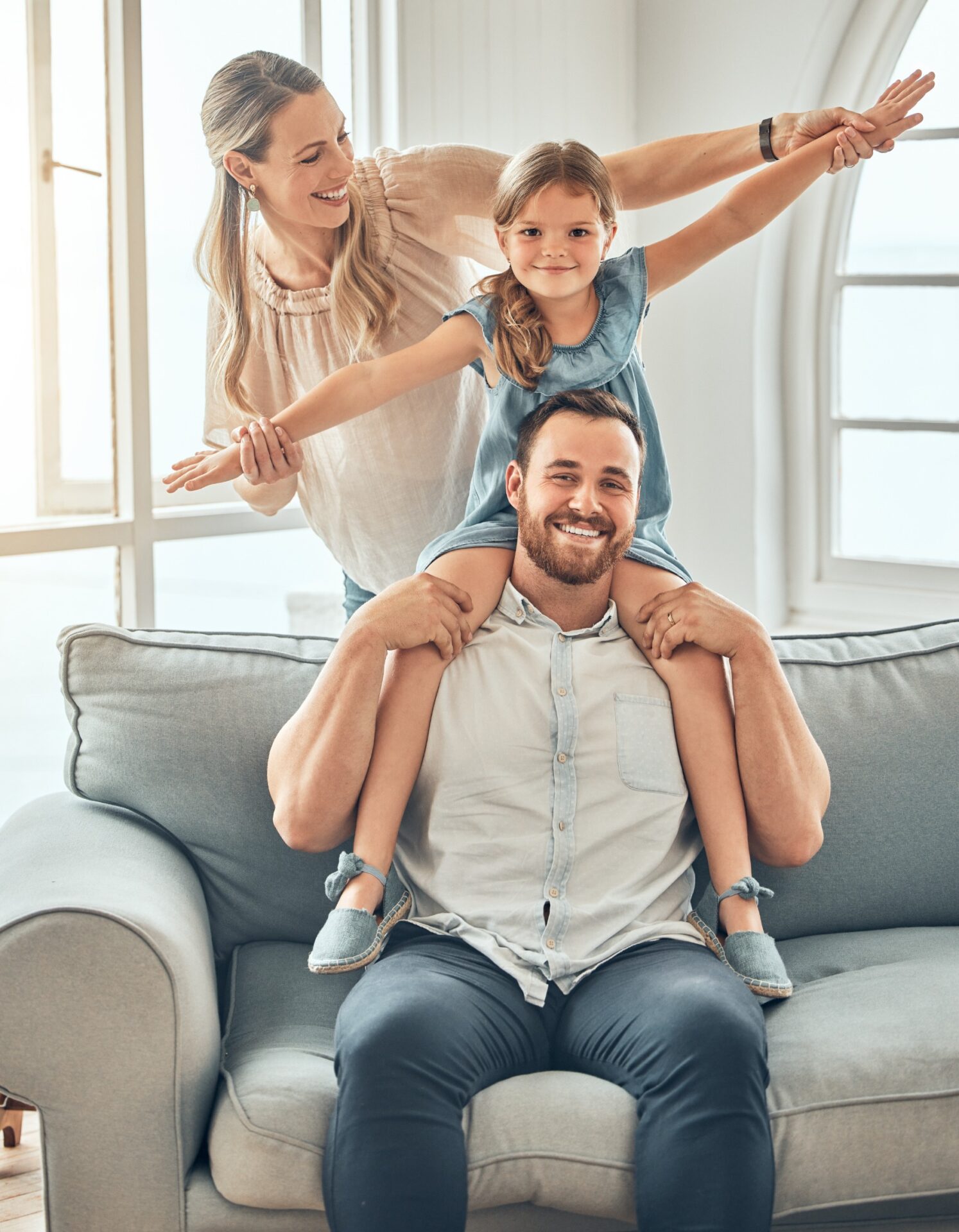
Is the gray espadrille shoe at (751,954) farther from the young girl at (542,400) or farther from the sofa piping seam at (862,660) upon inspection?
the sofa piping seam at (862,660)

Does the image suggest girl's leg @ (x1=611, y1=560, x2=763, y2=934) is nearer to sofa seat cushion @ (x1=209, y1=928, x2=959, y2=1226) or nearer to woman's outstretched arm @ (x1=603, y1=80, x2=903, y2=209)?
sofa seat cushion @ (x1=209, y1=928, x2=959, y2=1226)

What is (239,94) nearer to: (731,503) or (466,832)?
(466,832)

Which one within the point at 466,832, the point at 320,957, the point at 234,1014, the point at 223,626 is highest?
the point at 223,626

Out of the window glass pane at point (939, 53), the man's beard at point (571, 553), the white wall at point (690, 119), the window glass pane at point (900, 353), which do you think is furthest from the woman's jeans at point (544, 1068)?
the window glass pane at point (939, 53)

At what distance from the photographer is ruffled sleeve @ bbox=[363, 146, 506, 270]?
209cm

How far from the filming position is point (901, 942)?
6.23ft

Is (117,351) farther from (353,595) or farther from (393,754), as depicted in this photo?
(393,754)

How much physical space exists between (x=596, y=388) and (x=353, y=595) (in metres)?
0.77

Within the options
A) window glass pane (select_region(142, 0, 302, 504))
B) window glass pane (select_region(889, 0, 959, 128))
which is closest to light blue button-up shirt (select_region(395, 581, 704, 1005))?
window glass pane (select_region(142, 0, 302, 504))

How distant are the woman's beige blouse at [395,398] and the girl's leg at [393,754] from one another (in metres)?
0.48

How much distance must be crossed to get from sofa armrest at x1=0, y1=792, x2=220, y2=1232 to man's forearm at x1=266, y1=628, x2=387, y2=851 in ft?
0.96

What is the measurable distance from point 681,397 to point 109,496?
1.68 m

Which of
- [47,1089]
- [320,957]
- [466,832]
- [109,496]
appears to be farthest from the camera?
[109,496]

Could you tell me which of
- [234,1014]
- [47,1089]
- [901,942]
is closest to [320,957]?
[234,1014]
